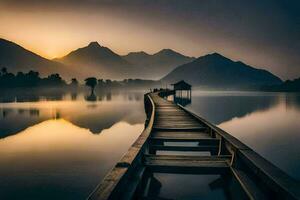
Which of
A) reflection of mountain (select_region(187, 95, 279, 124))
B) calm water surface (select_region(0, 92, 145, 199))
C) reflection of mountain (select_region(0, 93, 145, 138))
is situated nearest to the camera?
calm water surface (select_region(0, 92, 145, 199))

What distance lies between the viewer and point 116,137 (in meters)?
17.9

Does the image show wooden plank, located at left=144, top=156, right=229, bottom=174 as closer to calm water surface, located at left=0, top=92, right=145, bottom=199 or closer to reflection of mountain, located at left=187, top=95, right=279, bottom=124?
calm water surface, located at left=0, top=92, right=145, bottom=199

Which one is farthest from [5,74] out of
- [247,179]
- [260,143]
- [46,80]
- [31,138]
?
[247,179]

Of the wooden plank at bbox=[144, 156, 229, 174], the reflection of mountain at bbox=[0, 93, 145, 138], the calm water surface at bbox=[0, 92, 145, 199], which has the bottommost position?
the calm water surface at bbox=[0, 92, 145, 199]

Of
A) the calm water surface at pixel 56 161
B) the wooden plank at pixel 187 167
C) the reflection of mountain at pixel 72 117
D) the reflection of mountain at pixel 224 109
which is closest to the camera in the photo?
the wooden plank at pixel 187 167

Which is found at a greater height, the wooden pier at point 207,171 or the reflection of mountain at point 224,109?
the wooden pier at point 207,171

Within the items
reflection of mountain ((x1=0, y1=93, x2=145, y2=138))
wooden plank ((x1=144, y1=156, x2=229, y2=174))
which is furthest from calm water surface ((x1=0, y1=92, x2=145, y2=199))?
wooden plank ((x1=144, y1=156, x2=229, y2=174))

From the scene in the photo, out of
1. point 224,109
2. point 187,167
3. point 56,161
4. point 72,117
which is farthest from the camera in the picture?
point 224,109

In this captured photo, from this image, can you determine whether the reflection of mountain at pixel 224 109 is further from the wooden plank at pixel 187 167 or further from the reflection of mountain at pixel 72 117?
the wooden plank at pixel 187 167

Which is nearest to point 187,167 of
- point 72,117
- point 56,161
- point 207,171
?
point 207,171

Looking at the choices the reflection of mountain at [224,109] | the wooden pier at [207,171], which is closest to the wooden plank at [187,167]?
the wooden pier at [207,171]

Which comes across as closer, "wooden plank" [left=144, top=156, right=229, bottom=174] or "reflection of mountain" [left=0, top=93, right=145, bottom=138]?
"wooden plank" [left=144, top=156, right=229, bottom=174]

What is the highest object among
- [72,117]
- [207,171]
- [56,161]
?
[207,171]

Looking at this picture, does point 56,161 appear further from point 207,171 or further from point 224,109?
point 224,109
